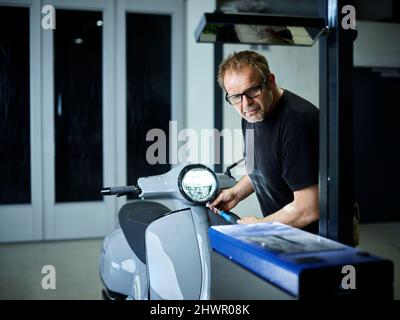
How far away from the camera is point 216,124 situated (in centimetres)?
167

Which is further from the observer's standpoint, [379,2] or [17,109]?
[379,2]

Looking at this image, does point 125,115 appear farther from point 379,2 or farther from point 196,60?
point 379,2

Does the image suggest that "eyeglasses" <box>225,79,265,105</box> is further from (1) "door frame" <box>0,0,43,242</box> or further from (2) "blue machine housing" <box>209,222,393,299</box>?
(1) "door frame" <box>0,0,43,242</box>

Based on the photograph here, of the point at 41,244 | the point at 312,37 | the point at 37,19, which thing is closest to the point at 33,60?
the point at 37,19

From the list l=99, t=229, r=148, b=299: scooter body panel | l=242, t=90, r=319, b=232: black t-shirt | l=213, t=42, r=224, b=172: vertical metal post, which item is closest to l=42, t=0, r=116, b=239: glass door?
l=99, t=229, r=148, b=299: scooter body panel

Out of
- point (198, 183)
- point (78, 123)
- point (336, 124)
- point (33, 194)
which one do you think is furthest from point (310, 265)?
point (78, 123)

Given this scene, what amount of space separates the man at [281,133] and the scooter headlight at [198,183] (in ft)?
0.34

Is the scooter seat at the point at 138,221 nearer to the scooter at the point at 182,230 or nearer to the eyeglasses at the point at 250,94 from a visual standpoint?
the scooter at the point at 182,230

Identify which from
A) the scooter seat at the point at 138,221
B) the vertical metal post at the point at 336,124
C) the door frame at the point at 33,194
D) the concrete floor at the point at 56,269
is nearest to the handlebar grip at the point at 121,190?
the scooter seat at the point at 138,221

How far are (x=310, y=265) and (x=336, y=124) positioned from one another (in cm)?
33

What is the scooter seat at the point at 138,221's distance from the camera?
130 centimetres

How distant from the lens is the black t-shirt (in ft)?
3.18

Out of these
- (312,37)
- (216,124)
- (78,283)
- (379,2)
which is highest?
(379,2)

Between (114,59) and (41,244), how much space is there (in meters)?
0.89
